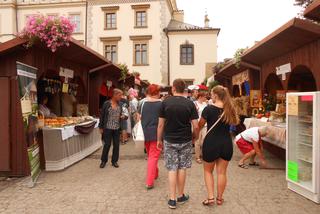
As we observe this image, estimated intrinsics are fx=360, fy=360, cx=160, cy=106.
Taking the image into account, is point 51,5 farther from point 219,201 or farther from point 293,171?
point 219,201

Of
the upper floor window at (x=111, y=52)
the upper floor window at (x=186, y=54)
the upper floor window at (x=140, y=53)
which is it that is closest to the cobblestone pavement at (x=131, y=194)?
the upper floor window at (x=140, y=53)

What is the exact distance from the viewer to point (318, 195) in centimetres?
536

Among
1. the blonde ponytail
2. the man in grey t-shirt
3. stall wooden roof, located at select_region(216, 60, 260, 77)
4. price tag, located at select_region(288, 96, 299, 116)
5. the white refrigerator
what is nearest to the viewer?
the blonde ponytail

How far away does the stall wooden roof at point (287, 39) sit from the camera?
6578 millimetres

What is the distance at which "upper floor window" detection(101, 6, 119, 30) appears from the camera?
34.5m

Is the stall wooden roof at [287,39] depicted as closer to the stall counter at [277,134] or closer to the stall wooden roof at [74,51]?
the stall counter at [277,134]

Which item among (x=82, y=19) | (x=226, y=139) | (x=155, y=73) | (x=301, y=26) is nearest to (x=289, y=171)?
(x=226, y=139)

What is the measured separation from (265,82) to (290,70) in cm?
257

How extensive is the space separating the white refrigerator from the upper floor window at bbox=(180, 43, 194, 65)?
28.3 m

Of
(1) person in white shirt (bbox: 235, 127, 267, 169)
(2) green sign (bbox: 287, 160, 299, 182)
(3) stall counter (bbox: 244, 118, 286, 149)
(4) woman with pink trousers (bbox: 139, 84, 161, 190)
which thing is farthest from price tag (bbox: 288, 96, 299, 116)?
(4) woman with pink trousers (bbox: 139, 84, 161, 190)

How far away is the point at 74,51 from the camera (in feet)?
29.0

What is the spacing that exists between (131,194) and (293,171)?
8.92ft

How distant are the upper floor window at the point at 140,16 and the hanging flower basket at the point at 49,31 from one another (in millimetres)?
27418

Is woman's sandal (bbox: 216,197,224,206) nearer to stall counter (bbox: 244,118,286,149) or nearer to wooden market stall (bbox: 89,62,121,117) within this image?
stall counter (bbox: 244,118,286,149)
